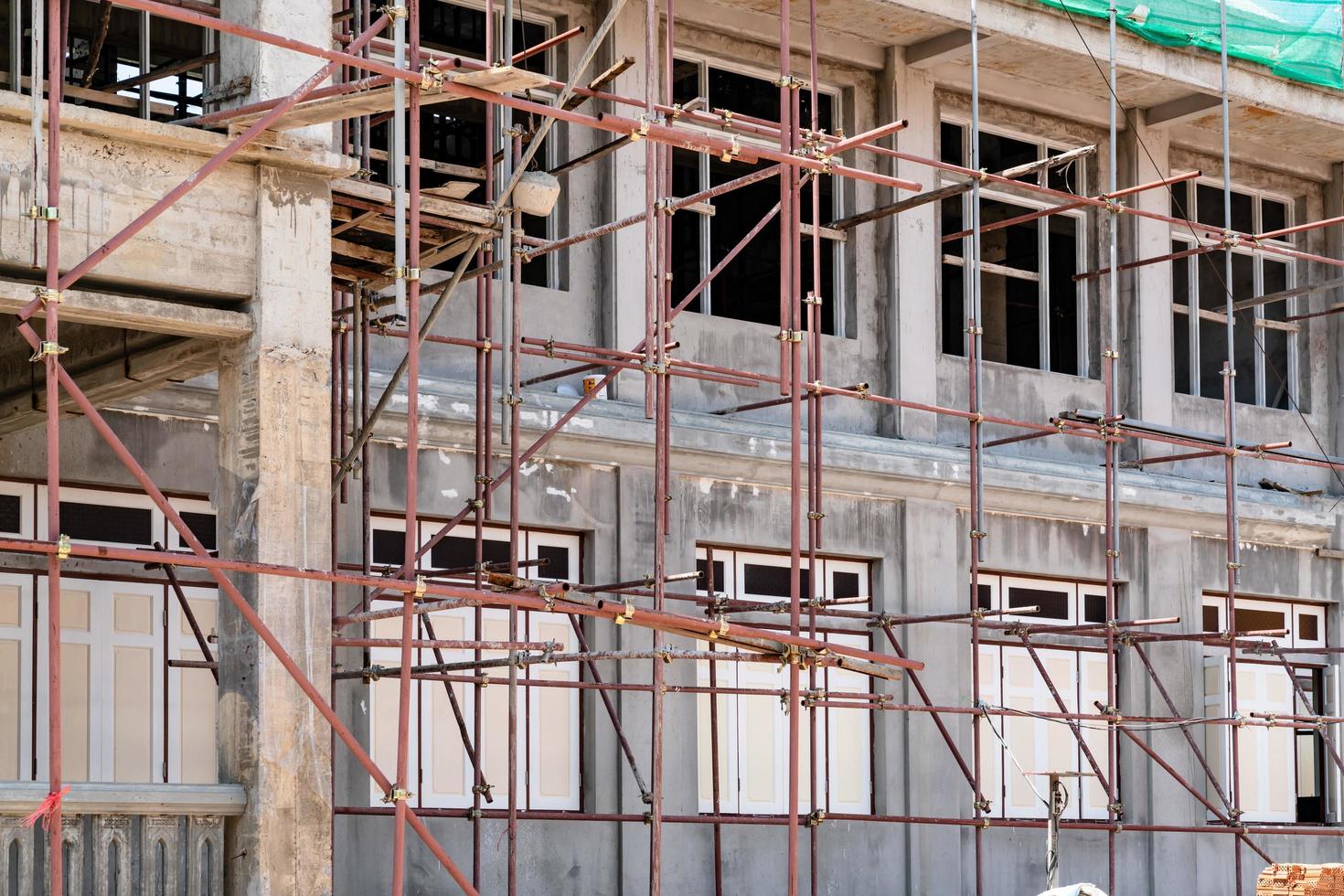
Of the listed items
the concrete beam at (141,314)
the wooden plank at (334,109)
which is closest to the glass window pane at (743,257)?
the wooden plank at (334,109)

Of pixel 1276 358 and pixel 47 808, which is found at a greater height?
pixel 1276 358

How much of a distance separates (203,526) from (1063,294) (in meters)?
9.64

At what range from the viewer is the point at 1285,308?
922 inches

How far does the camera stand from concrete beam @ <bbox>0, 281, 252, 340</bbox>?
10.7 meters

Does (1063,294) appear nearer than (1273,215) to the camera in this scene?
Yes

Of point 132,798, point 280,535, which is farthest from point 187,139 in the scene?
point 132,798

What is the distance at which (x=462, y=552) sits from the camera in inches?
670

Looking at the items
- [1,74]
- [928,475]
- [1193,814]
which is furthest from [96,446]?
[1193,814]

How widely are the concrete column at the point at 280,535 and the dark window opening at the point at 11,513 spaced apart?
3.86 metres

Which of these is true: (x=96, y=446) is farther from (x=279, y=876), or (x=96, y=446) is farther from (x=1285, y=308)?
(x=1285, y=308)

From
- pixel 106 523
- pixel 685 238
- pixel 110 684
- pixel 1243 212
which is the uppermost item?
pixel 1243 212

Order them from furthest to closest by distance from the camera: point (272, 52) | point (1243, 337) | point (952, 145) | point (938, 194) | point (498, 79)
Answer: point (1243, 337)
point (952, 145)
point (938, 194)
point (272, 52)
point (498, 79)

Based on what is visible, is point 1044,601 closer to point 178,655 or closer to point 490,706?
point 490,706

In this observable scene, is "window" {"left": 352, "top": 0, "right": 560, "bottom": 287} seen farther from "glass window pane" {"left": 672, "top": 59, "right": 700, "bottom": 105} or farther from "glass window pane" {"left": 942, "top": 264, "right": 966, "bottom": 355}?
"glass window pane" {"left": 942, "top": 264, "right": 966, "bottom": 355}
